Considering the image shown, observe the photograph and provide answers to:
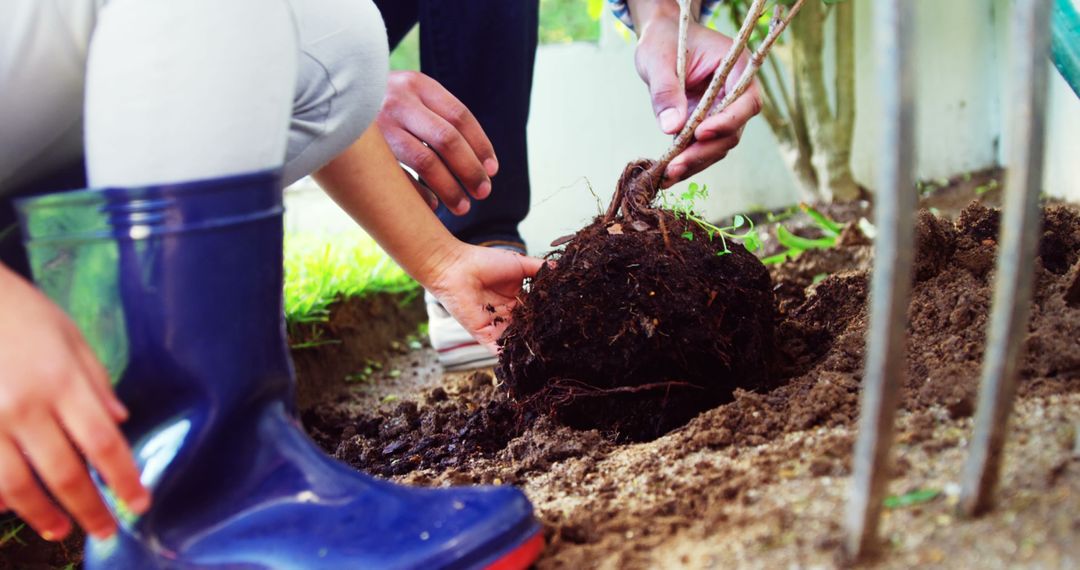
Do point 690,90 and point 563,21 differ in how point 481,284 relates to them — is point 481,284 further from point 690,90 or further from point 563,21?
point 563,21

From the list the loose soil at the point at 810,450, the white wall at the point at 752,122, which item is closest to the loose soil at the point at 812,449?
the loose soil at the point at 810,450

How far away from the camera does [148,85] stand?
2.71 feet

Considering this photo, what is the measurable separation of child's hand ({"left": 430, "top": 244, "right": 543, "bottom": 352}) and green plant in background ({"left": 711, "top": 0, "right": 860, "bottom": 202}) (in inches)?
79.4

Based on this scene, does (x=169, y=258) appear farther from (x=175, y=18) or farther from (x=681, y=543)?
(x=681, y=543)

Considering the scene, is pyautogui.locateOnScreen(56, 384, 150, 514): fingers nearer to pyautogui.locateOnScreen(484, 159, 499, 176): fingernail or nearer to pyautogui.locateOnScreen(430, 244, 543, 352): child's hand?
pyautogui.locateOnScreen(430, 244, 543, 352): child's hand

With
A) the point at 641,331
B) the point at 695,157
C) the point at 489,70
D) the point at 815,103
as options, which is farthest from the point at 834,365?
the point at 815,103

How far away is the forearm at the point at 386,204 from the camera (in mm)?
1338

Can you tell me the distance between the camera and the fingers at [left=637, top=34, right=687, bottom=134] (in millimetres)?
1467

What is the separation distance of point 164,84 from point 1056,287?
1.14 m

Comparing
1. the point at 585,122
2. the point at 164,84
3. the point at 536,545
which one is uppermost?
the point at 164,84

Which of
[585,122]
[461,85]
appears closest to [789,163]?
[585,122]

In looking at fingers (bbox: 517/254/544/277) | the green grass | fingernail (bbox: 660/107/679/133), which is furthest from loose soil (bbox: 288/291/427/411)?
fingernail (bbox: 660/107/679/133)

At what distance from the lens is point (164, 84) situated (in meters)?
0.83

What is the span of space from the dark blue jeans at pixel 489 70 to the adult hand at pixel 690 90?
1.69 ft
